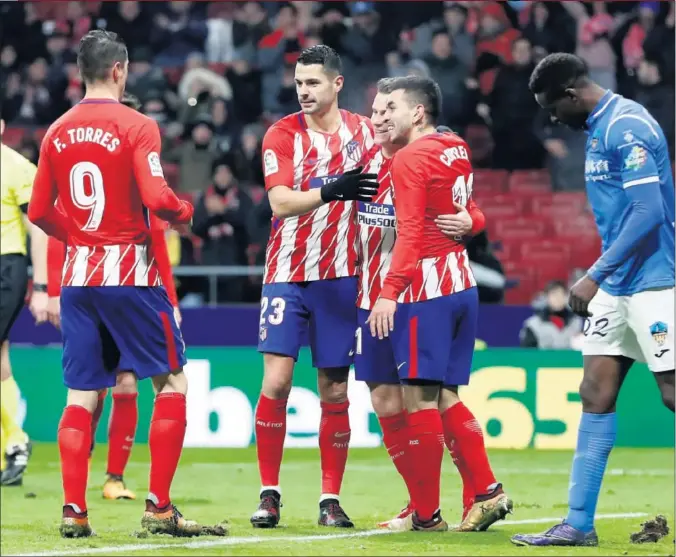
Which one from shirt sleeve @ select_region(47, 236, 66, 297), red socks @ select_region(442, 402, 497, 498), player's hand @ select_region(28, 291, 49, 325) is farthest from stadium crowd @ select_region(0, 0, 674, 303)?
red socks @ select_region(442, 402, 497, 498)

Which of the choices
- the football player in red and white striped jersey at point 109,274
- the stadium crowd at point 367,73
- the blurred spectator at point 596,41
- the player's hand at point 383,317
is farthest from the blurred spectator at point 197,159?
the player's hand at point 383,317

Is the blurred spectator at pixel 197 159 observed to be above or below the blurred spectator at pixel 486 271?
above

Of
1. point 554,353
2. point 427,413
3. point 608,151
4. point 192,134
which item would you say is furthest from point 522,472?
point 192,134

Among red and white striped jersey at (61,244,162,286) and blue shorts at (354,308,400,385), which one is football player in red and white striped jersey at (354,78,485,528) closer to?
blue shorts at (354,308,400,385)

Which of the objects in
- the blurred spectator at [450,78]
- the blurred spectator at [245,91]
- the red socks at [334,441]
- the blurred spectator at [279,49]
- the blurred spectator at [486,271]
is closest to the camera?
the red socks at [334,441]

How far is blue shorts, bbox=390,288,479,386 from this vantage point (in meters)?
6.36

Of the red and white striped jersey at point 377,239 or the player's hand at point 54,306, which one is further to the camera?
the player's hand at point 54,306

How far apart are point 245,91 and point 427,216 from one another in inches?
418

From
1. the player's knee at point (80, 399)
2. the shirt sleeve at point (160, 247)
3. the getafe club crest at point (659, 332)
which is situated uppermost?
the shirt sleeve at point (160, 247)

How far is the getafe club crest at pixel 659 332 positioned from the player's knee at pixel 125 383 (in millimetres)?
3646

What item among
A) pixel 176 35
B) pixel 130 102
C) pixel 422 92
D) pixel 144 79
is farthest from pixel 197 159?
pixel 422 92

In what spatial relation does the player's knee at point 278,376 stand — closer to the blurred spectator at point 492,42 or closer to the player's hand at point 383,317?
the player's hand at point 383,317

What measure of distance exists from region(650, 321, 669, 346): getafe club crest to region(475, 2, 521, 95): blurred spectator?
36.4 ft

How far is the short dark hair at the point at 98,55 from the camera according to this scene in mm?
6266
